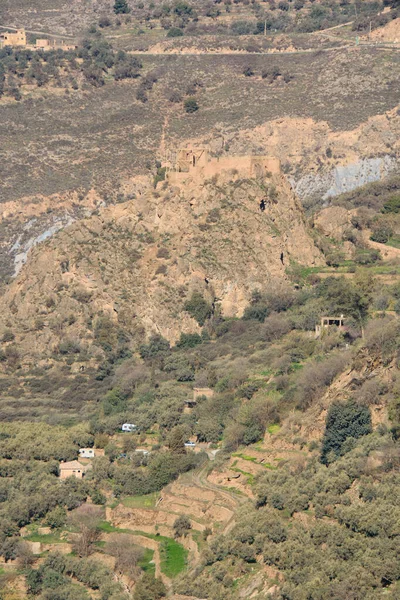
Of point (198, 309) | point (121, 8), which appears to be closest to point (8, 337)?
point (198, 309)

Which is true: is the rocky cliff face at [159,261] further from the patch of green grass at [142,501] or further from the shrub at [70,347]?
the patch of green grass at [142,501]

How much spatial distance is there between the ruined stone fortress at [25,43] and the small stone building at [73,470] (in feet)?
195

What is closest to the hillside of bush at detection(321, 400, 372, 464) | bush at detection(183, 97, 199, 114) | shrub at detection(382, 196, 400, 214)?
bush at detection(321, 400, 372, 464)

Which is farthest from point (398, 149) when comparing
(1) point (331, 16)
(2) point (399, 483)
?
(2) point (399, 483)

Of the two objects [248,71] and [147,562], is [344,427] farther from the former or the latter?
[248,71]

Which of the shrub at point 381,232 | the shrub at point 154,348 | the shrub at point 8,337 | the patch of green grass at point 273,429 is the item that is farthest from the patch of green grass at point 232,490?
the shrub at point 381,232

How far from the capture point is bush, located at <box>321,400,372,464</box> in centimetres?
6209

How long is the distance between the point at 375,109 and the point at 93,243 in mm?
30433

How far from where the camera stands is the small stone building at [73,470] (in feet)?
227

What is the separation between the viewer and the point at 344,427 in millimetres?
62312

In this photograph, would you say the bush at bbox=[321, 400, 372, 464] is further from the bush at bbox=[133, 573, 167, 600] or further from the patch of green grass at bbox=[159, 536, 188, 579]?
the bush at bbox=[133, 573, 167, 600]

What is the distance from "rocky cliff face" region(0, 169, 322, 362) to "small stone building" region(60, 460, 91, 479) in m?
12.4

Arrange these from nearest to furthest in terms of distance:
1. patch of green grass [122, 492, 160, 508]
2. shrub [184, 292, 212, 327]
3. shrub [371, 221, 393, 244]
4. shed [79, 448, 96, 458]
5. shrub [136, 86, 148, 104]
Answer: patch of green grass [122, 492, 160, 508], shed [79, 448, 96, 458], shrub [184, 292, 212, 327], shrub [371, 221, 393, 244], shrub [136, 86, 148, 104]

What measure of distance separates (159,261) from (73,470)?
1715 cm
